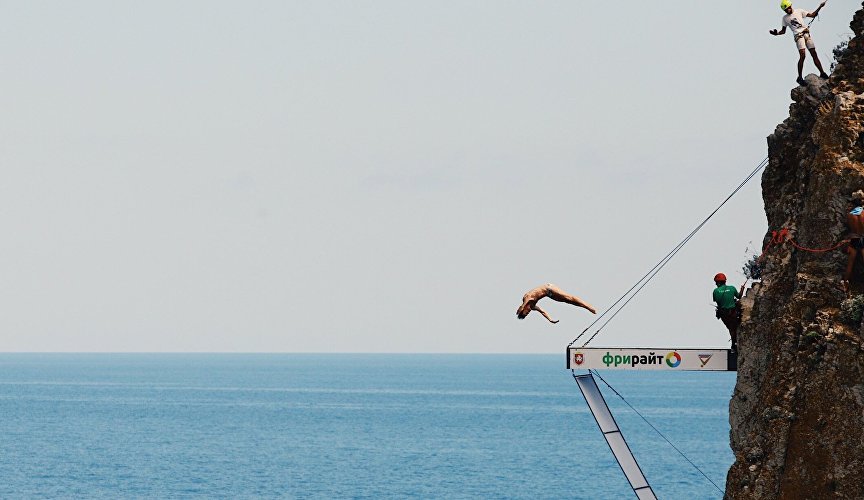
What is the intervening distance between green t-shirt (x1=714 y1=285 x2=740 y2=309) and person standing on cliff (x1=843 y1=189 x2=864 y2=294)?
9.30 ft

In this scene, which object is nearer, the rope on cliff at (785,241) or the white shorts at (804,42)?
the rope on cliff at (785,241)

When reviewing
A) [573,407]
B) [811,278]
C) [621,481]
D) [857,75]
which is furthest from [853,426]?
[573,407]

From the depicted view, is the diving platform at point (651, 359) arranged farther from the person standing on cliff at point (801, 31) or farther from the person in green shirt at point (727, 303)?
the person standing on cliff at point (801, 31)

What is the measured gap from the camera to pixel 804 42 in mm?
22500

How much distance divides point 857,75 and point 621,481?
209 feet

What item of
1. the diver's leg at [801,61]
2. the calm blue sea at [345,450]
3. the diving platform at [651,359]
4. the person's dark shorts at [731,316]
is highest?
the diver's leg at [801,61]

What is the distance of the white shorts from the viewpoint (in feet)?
73.7

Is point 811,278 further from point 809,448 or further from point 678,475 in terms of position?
point 678,475

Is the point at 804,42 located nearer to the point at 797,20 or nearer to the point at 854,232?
the point at 797,20

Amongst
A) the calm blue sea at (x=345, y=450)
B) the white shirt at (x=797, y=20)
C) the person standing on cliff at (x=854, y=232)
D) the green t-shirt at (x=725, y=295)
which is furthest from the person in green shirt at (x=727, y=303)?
the calm blue sea at (x=345, y=450)

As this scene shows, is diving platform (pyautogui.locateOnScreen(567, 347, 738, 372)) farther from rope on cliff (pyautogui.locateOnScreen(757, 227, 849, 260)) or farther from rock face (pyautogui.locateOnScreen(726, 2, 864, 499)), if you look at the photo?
rope on cliff (pyautogui.locateOnScreen(757, 227, 849, 260))

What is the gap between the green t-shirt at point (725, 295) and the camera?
22578 millimetres

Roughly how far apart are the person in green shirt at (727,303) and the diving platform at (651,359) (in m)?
0.44

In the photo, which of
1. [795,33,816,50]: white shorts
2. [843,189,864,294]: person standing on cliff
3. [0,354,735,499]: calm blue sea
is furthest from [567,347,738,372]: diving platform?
[0,354,735,499]: calm blue sea
